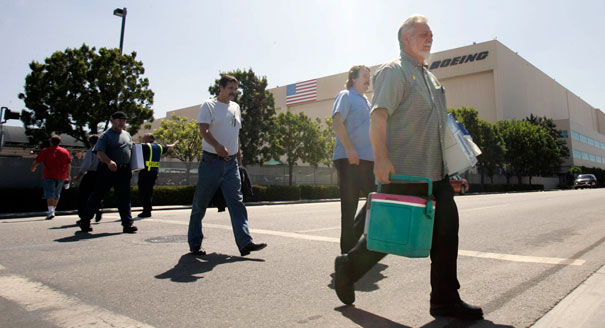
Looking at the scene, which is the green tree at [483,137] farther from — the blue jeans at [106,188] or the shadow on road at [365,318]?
the shadow on road at [365,318]

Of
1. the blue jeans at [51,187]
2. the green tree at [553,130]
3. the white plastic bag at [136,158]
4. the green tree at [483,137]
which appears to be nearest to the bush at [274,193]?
the blue jeans at [51,187]

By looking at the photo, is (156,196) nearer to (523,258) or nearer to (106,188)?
(106,188)

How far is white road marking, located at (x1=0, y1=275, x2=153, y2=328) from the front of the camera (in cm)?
220

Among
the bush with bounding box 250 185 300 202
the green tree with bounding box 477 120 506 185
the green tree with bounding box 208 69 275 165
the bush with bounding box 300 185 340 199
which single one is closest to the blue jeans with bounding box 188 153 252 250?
the bush with bounding box 250 185 300 202

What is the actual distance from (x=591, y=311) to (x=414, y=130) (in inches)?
59.3

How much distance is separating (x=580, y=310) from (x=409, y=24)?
6.77 feet

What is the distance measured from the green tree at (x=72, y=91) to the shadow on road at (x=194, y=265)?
2333 cm

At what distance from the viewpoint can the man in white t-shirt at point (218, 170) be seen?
4195 mm

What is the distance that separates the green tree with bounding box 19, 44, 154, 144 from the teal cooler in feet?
83.7

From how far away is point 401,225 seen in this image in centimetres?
210

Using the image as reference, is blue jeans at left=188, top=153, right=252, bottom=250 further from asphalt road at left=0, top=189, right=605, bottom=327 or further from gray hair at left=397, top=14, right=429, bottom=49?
gray hair at left=397, top=14, right=429, bottom=49

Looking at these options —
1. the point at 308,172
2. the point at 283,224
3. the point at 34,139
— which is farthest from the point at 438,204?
the point at 34,139

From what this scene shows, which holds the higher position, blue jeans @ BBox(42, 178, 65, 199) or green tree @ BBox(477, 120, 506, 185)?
green tree @ BBox(477, 120, 506, 185)

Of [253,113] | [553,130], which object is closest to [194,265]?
[253,113]
